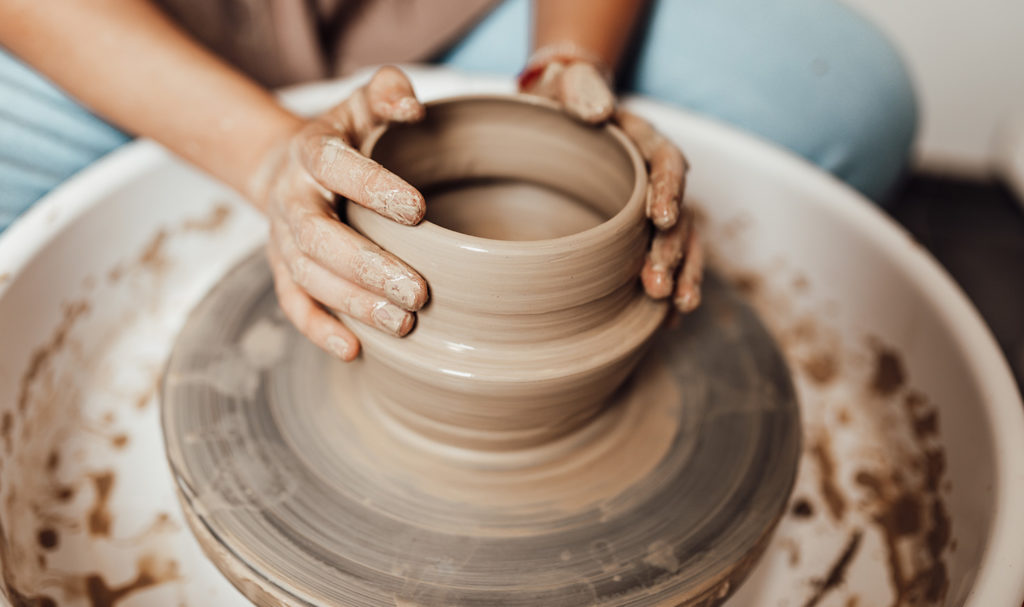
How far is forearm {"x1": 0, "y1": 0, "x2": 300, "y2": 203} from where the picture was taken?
1025 mm

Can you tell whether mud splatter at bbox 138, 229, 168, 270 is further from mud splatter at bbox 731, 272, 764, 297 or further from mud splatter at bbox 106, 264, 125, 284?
mud splatter at bbox 731, 272, 764, 297

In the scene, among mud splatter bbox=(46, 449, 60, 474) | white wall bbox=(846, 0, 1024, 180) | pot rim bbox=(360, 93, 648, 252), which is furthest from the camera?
white wall bbox=(846, 0, 1024, 180)

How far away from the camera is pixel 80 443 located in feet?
3.27

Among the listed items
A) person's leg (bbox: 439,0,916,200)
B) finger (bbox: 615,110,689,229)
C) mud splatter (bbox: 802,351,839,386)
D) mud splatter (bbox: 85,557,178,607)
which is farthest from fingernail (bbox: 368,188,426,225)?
person's leg (bbox: 439,0,916,200)

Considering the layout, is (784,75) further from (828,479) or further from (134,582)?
(134,582)

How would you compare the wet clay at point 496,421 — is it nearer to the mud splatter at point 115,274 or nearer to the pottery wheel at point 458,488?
the pottery wheel at point 458,488

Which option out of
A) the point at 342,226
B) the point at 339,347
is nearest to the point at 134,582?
the point at 339,347

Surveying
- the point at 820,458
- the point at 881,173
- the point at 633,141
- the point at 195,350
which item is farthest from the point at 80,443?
the point at 881,173

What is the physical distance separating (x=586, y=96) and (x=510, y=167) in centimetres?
15

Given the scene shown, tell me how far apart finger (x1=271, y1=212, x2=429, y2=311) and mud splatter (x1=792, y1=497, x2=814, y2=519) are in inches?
22.1

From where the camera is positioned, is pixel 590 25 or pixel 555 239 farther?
pixel 590 25

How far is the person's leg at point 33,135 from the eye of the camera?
110cm

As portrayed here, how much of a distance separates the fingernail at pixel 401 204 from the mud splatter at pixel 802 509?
2.00ft

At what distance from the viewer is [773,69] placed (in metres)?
1.42
